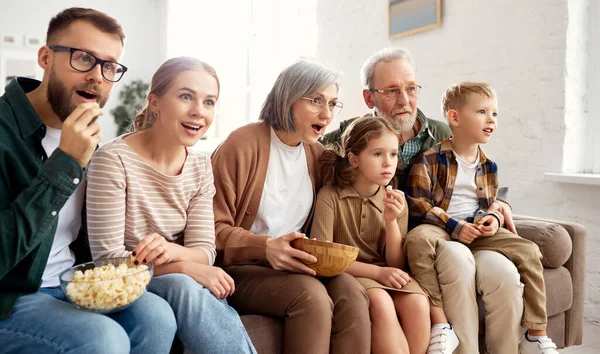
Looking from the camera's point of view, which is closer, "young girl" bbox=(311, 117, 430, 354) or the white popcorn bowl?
the white popcorn bowl

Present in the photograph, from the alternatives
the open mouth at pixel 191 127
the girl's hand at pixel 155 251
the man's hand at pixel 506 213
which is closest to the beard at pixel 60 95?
the open mouth at pixel 191 127

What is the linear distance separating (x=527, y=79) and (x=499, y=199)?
111 cm

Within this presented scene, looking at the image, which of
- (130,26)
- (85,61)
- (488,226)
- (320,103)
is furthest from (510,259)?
(130,26)

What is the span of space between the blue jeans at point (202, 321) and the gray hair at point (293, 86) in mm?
764

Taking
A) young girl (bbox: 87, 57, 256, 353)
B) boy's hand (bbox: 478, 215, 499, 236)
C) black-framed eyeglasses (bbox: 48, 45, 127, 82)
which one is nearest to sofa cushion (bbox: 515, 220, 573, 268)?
boy's hand (bbox: 478, 215, 499, 236)

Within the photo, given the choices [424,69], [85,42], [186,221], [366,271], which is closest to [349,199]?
[366,271]

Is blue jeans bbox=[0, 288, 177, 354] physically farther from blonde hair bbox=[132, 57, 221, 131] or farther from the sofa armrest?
the sofa armrest

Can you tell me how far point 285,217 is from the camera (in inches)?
75.9

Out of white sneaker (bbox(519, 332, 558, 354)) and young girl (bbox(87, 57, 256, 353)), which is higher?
young girl (bbox(87, 57, 256, 353))

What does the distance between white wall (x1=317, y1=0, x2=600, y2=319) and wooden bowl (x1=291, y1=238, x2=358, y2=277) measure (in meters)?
1.93

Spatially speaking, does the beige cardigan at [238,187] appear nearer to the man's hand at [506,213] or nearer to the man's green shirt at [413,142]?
the man's green shirt at [413,142]

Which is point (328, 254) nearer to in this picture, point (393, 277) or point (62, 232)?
point (393, 277)

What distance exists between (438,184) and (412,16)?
6.84ft

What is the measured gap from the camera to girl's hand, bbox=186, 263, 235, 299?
1.47 meters
